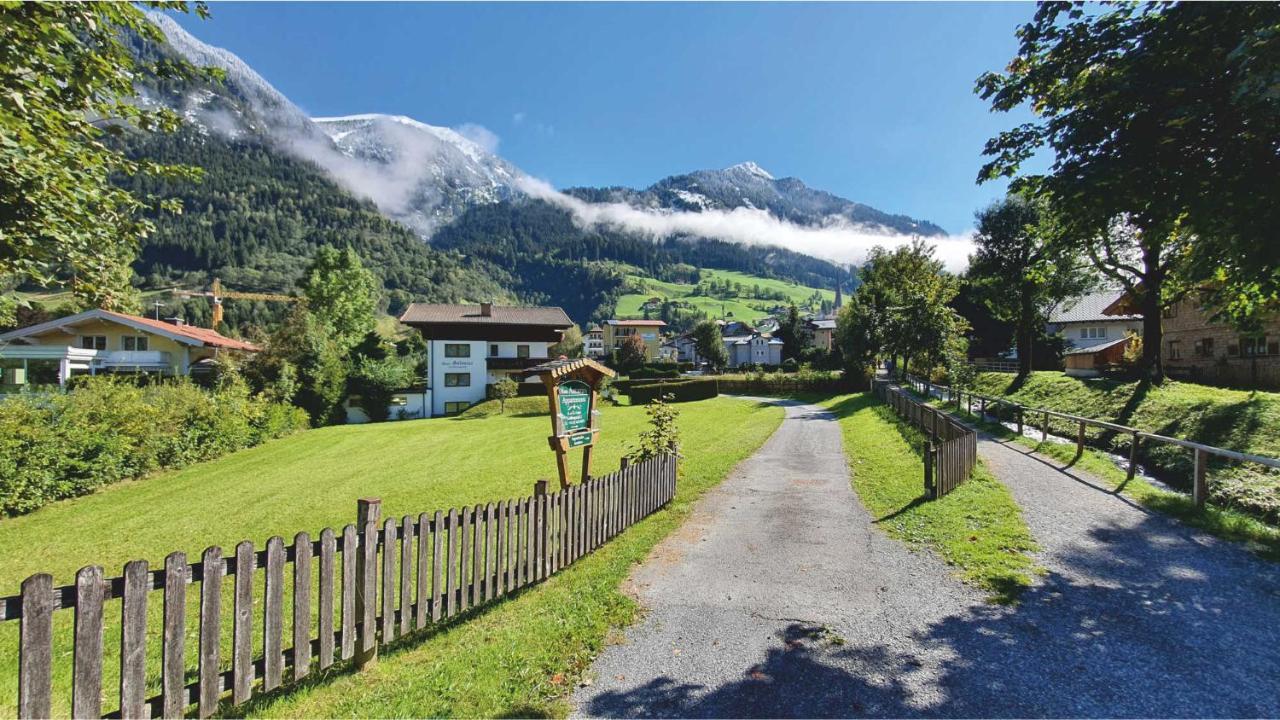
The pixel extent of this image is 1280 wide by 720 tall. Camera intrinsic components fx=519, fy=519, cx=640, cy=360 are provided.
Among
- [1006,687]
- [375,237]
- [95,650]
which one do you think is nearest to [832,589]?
[1006,687]

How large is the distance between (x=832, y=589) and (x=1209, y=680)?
3049mm

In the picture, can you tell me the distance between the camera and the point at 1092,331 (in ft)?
168

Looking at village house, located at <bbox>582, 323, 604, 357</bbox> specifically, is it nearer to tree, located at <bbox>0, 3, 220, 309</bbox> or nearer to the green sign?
the green sign

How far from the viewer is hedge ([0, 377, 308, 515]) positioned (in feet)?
42.8

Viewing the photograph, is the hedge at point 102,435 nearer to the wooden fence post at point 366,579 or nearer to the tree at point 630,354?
the wooden fence post at point 366,579

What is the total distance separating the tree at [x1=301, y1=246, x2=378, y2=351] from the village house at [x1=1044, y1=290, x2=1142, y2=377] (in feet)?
220

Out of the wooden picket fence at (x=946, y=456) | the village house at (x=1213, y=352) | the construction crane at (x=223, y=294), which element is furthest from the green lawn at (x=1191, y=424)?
the construction crane at (x=223, y=294)

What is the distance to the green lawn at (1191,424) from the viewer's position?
956 cm

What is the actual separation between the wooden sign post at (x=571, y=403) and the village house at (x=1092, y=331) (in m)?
50.4

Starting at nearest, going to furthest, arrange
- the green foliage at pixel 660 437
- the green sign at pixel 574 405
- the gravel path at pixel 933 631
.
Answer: the gravel path at pixel 933 631, the green sign at pixel 574 405, the green foliage at pixel 660 437

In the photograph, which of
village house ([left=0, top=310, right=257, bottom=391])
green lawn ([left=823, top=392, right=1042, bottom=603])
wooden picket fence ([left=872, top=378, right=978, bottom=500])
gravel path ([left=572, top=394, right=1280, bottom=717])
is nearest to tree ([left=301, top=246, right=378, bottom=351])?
village house ([left=0, top=310, right=257, bottom=391])

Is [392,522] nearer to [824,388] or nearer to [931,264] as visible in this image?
[931,264]

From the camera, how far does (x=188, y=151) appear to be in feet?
584

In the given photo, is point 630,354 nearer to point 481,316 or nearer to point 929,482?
point 481,316
